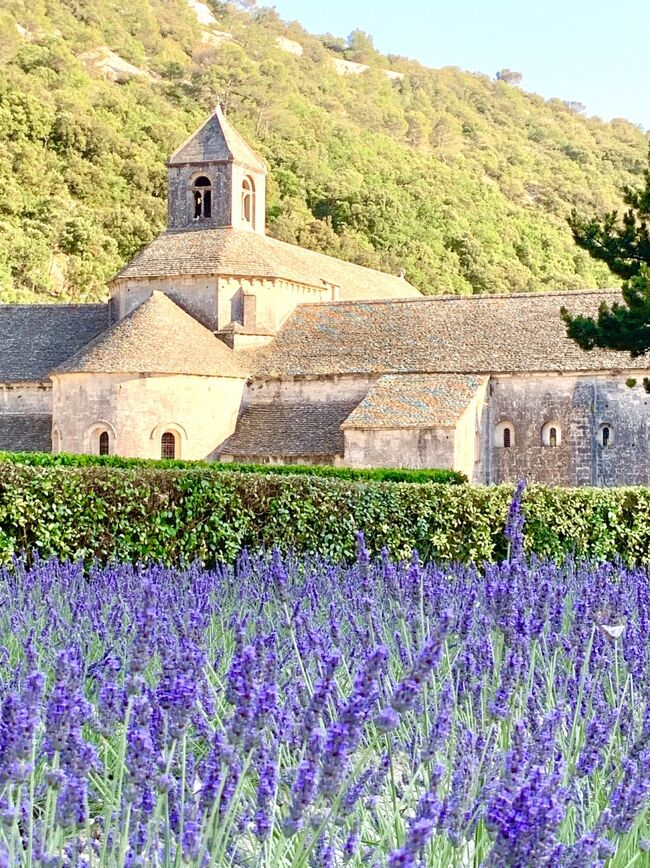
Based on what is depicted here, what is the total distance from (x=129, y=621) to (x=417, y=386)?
2541cm

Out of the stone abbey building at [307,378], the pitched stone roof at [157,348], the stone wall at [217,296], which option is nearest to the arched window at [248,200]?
the stone abbey building at [307,378]

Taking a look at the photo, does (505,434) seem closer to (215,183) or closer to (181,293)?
(181,293)

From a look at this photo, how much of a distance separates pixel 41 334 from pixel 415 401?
13.3m

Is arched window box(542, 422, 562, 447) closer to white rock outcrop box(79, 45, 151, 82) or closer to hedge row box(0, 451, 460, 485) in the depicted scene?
hedge row box(0, 451, 460, 485)

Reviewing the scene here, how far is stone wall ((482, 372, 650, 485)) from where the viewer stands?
102 ft

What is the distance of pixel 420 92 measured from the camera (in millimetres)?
141625

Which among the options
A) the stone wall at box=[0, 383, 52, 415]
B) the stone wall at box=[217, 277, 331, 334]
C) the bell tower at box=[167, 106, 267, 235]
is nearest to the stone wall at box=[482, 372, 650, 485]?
the stone wall at box=[217, 277, 331, 334]

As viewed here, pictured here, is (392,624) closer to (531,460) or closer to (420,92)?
(531,460)

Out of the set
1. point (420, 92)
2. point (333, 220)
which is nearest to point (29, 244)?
point (333, 220)

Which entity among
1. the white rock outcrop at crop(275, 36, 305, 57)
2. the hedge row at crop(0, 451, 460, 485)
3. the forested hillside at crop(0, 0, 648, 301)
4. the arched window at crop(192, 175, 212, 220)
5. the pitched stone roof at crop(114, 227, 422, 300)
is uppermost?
the white rock outcrop at crop(275, 36, 305, 57)

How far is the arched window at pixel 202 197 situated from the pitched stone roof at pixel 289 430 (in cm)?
873

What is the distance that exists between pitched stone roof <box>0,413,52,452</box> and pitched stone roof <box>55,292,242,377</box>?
2.57 meters

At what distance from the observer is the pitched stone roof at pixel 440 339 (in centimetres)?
3222

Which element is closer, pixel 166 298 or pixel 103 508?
pixel 103 508
